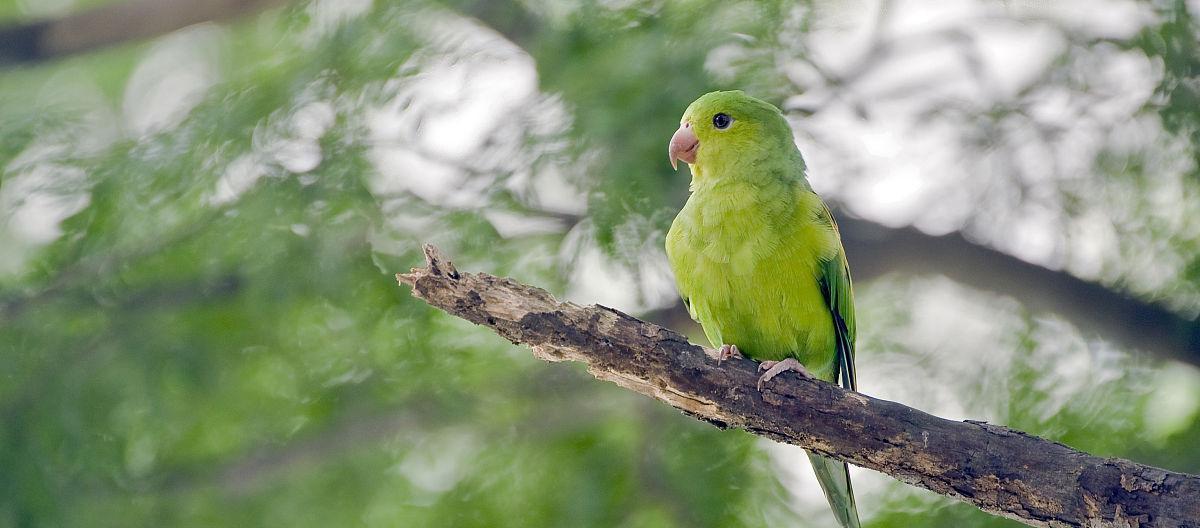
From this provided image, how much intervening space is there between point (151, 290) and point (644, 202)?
3.05 meters

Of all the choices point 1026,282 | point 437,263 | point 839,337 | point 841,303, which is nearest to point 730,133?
point 841,303

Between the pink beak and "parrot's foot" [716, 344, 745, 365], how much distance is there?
2.95ft

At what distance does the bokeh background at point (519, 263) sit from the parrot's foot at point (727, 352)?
5.18ft

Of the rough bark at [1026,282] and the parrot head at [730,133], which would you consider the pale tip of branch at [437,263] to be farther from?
the rough bark at [1026,282]

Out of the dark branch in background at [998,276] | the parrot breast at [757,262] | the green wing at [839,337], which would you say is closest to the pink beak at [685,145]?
the parrot breast at [757,262]

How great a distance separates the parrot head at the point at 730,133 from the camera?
4512mm

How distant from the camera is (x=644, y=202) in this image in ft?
18.4

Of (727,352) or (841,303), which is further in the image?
(841,303)

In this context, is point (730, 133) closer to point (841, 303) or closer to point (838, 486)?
point (841, 303)

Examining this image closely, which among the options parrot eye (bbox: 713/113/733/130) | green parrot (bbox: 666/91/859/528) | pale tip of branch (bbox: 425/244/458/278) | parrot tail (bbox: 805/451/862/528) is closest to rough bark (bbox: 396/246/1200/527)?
pale tip of branch (bbox: 425/244/458/278)

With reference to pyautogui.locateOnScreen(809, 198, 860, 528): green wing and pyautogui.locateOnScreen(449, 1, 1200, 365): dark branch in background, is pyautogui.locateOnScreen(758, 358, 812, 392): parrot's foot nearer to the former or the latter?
pyautogui.locateOnScreen(809, 198, 860, 528): green wing

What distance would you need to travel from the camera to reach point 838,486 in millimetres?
4379

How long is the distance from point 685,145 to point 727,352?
109 cm

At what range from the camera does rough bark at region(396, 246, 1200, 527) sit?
10.4 feet
